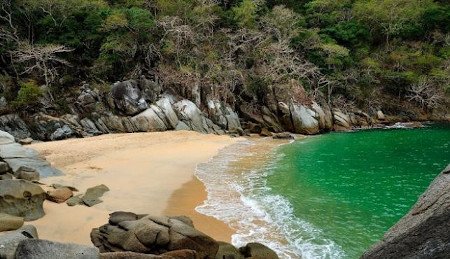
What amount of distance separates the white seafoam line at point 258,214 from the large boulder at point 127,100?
13.1 meters

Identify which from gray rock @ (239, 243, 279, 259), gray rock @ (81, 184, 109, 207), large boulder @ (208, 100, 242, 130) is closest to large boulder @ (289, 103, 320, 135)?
large boulder @ (208, 100, 242, 130)

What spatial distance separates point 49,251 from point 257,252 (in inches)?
172

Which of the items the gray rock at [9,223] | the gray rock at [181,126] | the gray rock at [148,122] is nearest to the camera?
the gray rock at [9,223]

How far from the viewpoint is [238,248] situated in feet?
28.9

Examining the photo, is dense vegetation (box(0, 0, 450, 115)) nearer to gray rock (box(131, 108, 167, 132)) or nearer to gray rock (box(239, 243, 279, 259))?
gray rock (box(131, 108, 167, 132))

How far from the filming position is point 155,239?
26.0 ft

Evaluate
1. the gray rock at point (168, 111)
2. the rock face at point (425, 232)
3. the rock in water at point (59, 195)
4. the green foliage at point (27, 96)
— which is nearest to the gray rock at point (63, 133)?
the green foliage at point (27, 96)

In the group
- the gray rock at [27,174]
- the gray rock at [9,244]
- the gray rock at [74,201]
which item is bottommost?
the gray rock at [74,201]

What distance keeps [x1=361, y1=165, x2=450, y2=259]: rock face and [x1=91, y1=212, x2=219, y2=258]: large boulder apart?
430cm

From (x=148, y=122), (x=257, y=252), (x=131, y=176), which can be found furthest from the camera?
(x=148, y=122)

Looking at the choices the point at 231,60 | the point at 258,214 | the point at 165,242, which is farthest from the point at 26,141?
the point at 231,60

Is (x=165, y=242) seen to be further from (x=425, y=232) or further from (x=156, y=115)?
(x=156, y=115)

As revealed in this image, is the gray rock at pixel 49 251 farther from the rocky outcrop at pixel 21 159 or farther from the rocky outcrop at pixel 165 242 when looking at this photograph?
the rocky outcrop at pixel 21 159

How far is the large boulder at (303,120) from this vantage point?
3406 cm
